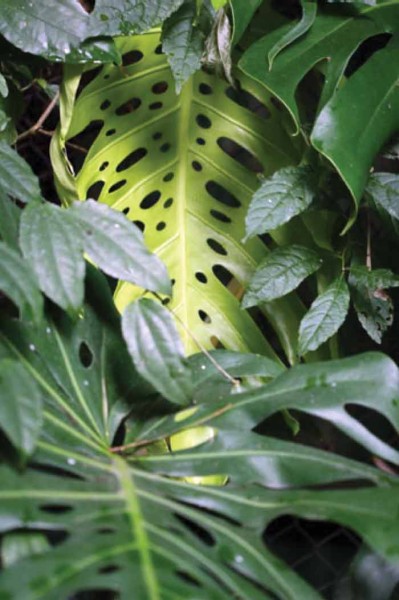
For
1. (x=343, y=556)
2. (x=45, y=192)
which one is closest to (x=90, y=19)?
(x=45, y=192)

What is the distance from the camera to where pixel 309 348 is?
0.95 metres

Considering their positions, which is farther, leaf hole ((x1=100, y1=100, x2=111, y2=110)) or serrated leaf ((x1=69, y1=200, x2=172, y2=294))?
leaf hole ((x1=100, y1=100, x2=111, y2=110))

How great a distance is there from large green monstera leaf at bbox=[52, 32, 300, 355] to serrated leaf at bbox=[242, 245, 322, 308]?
0.08 meters

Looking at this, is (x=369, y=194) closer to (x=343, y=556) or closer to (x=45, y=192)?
(x=45, y=192)

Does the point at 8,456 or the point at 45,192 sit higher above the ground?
the point at 8,456

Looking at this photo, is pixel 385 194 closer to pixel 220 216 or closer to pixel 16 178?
pixel 220 216

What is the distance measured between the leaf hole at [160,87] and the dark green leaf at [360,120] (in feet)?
1.20

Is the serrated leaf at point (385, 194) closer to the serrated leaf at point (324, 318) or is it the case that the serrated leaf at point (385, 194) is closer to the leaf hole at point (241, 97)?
the serrated leaf at point (324, 318)

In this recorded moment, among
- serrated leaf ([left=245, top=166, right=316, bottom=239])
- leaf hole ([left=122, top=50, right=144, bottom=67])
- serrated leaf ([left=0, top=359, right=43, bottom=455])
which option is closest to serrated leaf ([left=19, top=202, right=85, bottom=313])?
serrated leaf ([left=0, top=359, right=43, bottom=455])

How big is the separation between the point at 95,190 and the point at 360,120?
0.50 metres

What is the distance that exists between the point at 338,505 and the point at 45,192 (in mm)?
1004

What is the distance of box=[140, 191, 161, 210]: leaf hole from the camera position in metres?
1.14

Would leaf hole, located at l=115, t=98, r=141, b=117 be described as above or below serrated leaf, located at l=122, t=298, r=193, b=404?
above

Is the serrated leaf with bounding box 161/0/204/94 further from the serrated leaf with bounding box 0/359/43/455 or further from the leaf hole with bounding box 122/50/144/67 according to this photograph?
the serrated leaf with bounding box 0/359/43/455
